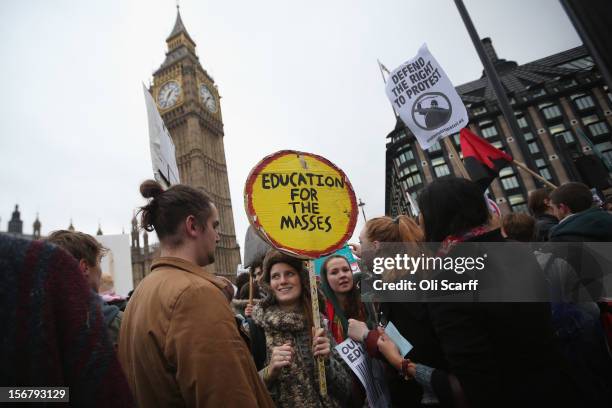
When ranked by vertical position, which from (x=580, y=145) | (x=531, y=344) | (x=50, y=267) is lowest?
(x=531, y=344)

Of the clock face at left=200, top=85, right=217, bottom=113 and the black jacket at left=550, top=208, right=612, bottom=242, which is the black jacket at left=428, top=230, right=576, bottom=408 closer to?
the black jacket at left=550, top=208, right=612, bottom=242

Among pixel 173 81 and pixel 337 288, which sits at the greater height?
pixel 173 81

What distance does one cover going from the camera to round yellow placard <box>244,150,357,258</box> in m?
1.83

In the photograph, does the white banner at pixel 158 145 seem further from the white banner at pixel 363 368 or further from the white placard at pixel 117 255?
the white placard at pixel 117 255

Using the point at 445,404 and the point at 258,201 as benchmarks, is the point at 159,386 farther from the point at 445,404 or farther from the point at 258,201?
the point at 445,404

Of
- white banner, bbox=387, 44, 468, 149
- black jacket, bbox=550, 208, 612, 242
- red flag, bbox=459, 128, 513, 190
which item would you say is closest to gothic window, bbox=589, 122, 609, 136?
red flag, bbox=459, 128, 513, 190

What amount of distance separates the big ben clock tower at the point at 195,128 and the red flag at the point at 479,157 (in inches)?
1449

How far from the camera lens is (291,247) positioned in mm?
1822

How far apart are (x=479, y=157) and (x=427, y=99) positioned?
37.1 inches

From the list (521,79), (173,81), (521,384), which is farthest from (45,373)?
(521,79)

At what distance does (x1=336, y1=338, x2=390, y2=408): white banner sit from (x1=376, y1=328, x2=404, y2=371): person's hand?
18 cm

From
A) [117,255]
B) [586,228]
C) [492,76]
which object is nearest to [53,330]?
[586,228]

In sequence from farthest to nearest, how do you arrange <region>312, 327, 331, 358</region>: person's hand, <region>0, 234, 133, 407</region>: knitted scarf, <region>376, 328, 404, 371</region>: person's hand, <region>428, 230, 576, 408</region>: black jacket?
<region>312, 327, 331, 358</region>: person's hand → <region>376, 328, 404, 371</region>: person's hand → <region>428, 230, 576, 408</region>: black jacket → <region>0, 234, 133, 407</region>: knitted scarf

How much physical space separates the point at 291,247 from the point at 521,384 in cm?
113
